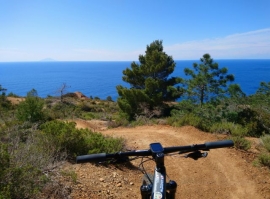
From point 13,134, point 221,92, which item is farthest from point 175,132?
point 13,134

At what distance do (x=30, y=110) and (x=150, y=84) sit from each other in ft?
30.2

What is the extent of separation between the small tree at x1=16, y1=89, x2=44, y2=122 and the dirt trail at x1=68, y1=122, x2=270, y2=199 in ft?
22.4

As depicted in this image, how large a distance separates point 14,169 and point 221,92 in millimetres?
12502

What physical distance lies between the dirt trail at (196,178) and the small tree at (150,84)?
383 inches

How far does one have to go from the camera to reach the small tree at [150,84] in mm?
17797

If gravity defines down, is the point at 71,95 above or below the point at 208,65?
below

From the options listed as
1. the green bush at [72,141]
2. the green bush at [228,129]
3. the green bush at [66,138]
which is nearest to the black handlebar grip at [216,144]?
the green bush at [72,141]

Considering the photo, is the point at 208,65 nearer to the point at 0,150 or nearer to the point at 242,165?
the point at 242,165

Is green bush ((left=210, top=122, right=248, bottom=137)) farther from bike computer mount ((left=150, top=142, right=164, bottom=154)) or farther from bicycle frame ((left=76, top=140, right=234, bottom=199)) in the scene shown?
bike computer mount ((left=150, top=142, right=164, bottom=154))

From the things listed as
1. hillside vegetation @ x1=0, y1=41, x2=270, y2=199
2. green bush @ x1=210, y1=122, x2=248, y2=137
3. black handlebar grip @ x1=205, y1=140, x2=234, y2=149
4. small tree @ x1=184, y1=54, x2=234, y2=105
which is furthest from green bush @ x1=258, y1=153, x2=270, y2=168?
small tree @ x1=184, y1=54, x2=234, y2=105

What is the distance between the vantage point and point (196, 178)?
6.09 metres

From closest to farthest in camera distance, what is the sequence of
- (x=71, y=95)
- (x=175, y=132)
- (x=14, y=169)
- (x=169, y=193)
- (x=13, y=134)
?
1. (x=169, y=193)
2. (x=14, y=169)
3. (x=13, y=134)
4. (x=175, y=132)
5. (x=71, y=95)

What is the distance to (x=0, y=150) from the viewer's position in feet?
11.6

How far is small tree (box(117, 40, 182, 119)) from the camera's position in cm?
1780
